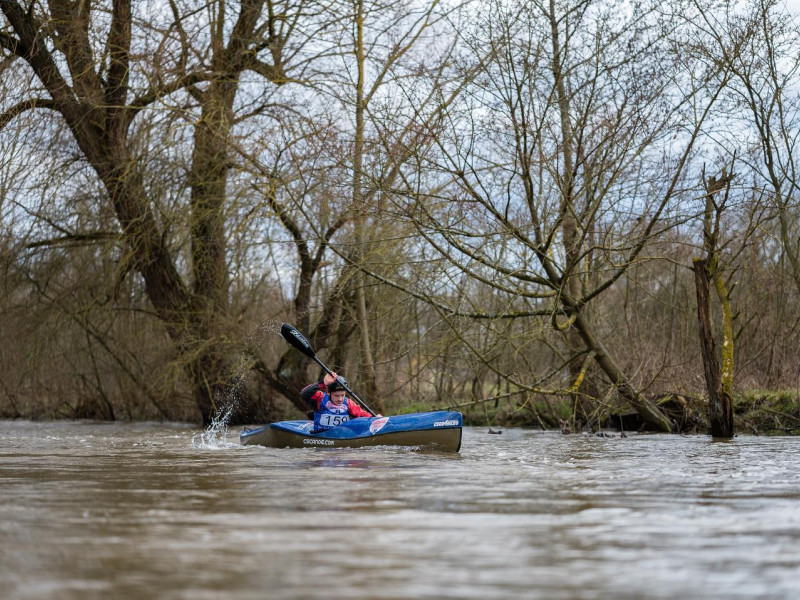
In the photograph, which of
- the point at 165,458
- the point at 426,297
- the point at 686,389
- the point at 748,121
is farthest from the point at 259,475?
the point at 748,121

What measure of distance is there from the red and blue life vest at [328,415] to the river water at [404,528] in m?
2.16

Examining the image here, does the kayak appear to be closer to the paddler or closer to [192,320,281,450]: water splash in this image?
the paddler

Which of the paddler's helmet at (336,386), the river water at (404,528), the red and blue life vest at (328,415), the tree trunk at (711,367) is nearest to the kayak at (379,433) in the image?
the red and blue life vest at (328,415)

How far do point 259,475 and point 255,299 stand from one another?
32.8ft

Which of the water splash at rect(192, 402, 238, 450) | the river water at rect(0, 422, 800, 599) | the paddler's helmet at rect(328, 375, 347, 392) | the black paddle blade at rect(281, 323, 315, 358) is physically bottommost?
the river water at rect(0, 422, 800, 599)

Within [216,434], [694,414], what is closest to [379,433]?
[694,414]

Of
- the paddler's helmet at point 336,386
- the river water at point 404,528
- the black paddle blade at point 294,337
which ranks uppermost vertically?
the black paddle blade at point 294,337

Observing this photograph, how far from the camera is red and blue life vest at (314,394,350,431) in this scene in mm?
12078

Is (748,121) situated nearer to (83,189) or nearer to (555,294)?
(555,294)

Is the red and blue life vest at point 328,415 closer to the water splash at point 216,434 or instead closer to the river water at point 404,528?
the water splash at point 216,434

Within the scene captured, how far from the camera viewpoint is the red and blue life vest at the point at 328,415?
12.1 m

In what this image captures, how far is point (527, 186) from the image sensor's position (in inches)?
496

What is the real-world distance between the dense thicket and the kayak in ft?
6.23

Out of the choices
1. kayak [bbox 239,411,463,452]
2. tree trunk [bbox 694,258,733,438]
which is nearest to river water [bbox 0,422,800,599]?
kayak [bbox 239,411,463,452]
